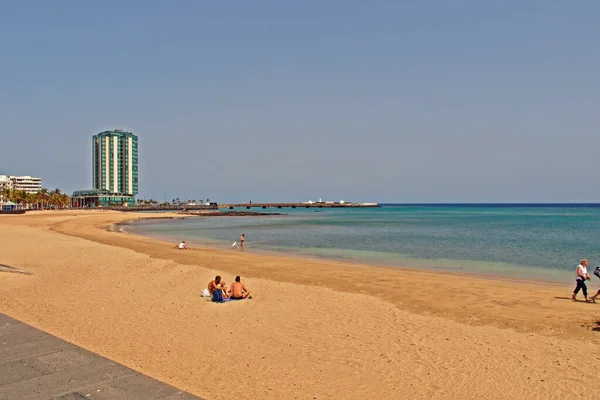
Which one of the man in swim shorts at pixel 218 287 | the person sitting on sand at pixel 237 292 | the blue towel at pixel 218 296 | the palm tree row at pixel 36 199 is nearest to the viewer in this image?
the blue towel at pixel 218 296

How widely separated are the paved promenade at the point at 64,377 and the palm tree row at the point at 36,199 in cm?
14746

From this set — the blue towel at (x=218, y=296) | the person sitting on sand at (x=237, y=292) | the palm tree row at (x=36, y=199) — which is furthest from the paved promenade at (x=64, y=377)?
the palm tree row at (x=36, y=199)

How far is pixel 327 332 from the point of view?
10.7 metres

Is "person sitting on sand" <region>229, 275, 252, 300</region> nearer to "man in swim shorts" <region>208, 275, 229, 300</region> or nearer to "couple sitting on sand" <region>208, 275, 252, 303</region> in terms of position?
"couple sitting on sand" <region>208, 275, 252, 303</region>

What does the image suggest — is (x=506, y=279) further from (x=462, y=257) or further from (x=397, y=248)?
(x=397, y=248)

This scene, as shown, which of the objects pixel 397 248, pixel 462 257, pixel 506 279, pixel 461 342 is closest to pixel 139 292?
pixel 461 342

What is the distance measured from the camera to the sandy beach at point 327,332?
7504 millimetres

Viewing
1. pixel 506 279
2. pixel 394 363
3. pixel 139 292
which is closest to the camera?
pixel 394 363

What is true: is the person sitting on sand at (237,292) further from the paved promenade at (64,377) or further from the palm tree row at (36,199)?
the palm tree row at (36,199)

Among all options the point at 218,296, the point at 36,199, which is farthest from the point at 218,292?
the point at 36,199

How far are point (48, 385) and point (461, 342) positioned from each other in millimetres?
7649

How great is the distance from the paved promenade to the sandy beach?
1227 mm

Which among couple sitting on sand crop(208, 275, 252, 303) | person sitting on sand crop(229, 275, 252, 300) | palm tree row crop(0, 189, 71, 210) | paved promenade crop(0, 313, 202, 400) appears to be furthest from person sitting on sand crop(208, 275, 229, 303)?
palm tree row crop(0, 189, 71, 210)

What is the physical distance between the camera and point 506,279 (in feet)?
72.1
